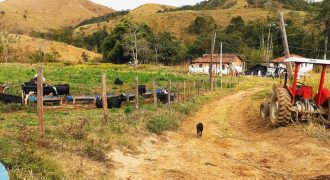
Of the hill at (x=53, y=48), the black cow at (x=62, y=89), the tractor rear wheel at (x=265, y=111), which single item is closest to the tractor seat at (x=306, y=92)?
the tractor rear wheel at (x=265, y=111)

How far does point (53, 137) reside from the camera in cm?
971

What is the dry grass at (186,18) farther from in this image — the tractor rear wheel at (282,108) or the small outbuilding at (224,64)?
the tractor rear wheel at (282,108)

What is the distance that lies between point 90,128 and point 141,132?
5.93 ft

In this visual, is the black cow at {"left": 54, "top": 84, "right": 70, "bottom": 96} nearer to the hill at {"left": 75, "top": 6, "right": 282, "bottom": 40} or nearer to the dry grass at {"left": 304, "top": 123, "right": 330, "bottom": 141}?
the dry grass at {"left": 304, "top": 123, "right": 330, "bottom": 141}

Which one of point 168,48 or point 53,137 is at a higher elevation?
point 168,48

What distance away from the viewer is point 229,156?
36.1 ft

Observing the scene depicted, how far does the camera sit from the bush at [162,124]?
1309cm

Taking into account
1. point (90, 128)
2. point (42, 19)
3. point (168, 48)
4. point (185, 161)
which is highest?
point (42, 19)

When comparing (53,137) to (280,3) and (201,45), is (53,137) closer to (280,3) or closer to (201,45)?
(201,45)

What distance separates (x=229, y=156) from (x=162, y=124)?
3353mm

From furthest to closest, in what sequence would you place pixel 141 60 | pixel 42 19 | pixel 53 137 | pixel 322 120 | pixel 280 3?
pixel 42 19
pixel 280 3
pixel 141 60
pixel 322 120
pixel 53 137

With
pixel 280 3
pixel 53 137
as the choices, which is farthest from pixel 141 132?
pixel 280 3

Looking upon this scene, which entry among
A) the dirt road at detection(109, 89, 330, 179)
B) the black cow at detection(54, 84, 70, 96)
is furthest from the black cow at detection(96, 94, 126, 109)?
the dirt road at detection(109, 89, 330, 179)

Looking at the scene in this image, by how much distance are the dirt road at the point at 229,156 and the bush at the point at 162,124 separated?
1.03 feet
